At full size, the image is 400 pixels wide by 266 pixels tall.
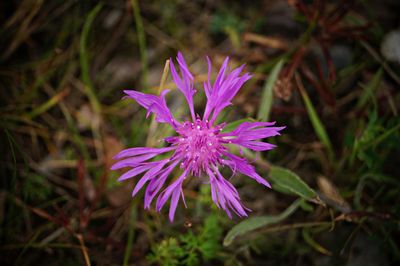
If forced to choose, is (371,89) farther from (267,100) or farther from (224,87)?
(224,87)

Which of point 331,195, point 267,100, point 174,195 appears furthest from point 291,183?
point 174,195

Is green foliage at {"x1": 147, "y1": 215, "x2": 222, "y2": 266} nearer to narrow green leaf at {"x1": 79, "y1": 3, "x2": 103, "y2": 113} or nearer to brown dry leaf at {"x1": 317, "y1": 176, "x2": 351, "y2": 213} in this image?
brown dry leaf at {"x1": 317, "y1": 176, "x2": 351, "y2": 213}

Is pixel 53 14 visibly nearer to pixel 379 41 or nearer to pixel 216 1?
pixel 216 1

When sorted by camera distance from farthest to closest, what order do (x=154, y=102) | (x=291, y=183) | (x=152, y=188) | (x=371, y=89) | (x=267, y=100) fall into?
(x=371, y=89) → (x=267, y=100) → (x=291, y=183) → (x=152, y=188) → (x=154, y=102)

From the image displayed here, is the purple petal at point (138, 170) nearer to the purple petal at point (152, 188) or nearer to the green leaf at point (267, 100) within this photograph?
the purple petal at point (152, 188)

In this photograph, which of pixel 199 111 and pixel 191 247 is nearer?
pixel 191 247

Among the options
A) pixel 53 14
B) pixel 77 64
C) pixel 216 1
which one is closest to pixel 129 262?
pixel 77 64

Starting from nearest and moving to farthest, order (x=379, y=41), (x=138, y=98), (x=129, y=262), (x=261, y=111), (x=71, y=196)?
(x=138, y=98) → (x=261, y=111) → (x=129, y=262) → (x=379, y=41) → (x=71, y=196)
